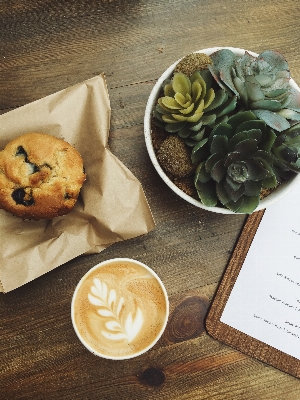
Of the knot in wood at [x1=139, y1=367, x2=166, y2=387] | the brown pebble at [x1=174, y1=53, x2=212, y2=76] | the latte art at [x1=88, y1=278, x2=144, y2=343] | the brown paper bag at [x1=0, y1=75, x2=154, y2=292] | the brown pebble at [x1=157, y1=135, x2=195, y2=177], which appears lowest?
the knot in wood at [x1=139, y1=367, x2=166, y2=387]

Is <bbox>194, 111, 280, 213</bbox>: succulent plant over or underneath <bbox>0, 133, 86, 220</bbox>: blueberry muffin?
over

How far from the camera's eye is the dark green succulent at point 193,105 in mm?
754

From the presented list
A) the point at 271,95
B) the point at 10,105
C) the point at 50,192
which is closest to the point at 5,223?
the point at 50,192

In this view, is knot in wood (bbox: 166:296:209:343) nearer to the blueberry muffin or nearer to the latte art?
the latte art

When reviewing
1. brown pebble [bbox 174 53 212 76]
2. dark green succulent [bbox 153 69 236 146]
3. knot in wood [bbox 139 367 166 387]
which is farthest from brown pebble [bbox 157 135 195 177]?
knot in wood [bbox 139 367 166 387]

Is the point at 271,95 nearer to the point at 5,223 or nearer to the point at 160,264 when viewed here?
the point at 160,264

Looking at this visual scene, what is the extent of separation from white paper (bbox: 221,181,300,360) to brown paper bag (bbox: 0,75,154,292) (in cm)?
24

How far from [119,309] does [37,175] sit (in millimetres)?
290

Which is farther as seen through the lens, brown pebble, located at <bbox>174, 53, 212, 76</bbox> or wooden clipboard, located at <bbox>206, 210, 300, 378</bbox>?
wooden clipboard, located at <bbox>206, 210, 300, 378</bbox>

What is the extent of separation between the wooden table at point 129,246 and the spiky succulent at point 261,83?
0.64 feet

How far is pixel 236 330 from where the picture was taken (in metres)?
0.95

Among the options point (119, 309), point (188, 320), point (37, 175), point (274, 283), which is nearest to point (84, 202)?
point (37, 175)

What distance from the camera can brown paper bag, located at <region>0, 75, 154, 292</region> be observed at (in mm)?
874

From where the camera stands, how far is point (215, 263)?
949mm
